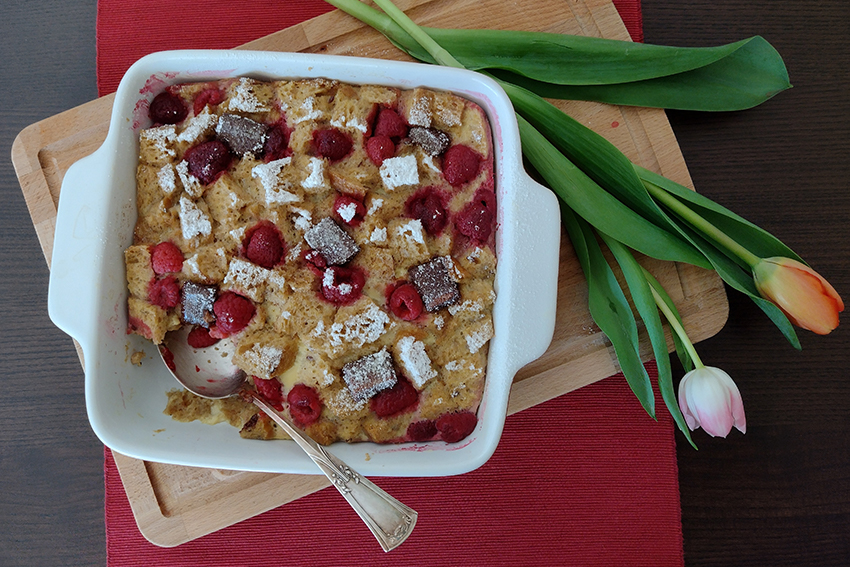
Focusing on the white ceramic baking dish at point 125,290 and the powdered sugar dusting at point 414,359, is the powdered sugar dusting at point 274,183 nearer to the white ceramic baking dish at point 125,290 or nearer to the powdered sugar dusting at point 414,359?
the white ceramic baking dish at point 125,290

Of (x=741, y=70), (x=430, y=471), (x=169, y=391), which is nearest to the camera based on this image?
(x=430, y=471)

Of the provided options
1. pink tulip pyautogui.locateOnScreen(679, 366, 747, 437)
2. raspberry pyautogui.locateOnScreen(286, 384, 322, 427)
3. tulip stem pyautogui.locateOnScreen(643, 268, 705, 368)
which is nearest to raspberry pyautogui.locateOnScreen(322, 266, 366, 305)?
raspberry pyautogui.locateOnScreen(286, 384, 322, 427)

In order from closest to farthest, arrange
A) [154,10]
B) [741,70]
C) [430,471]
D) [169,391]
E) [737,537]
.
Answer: [430,471] < [169,391] < [741,70] < [154,10] < [737,537]

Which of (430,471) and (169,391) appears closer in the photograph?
(430,471)

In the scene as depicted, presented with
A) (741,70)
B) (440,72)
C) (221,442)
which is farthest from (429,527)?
(741,70)

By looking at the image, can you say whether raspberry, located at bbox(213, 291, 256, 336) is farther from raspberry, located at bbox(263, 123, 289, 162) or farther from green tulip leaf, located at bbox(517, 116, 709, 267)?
green tulip leaf, located at bbox(517, 116, 709, 267)

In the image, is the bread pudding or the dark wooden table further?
the dark wooden table

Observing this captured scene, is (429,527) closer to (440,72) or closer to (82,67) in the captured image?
(440,72)

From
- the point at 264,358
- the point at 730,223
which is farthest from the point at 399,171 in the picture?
the point at 730,223
